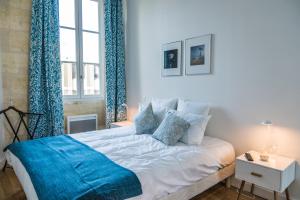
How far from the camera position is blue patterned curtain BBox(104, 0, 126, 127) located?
162 inches

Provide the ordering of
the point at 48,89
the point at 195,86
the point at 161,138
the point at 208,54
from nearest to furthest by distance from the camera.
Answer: the point at 161,138 < the point at 208,54 < the point at 195,86 < the point at 48,89

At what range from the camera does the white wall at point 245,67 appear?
2.19 metres

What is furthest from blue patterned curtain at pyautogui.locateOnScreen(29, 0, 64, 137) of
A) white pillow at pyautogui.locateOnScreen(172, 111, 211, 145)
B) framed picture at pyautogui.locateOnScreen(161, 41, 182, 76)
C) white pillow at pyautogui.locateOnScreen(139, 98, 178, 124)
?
white pillow at pyautogui.locateOnScreen(172, 111, 211, 145)

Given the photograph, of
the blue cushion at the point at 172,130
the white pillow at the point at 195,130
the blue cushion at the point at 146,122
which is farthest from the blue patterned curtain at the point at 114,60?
the white pillow at the point at 195,130

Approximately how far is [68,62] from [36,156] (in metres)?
2.27

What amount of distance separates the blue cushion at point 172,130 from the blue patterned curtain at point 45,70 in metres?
1.94

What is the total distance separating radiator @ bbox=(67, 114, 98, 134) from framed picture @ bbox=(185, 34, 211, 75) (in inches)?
80.3

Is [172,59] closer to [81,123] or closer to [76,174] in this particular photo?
[81,123]

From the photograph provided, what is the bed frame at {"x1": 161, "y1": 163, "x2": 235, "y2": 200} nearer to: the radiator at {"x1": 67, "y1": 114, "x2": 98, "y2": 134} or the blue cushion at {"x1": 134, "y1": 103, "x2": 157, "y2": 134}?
the blue cushion at {"x1": 134, "y1": 103, "x2": 157, "y2": 134}

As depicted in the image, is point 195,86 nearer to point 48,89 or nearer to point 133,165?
point 133,165

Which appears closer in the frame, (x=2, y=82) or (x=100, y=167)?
(x=100, y=167)

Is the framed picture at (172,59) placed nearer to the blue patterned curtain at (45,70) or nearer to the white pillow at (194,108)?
the white pillow at (194,108)

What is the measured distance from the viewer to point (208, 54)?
2.87 m

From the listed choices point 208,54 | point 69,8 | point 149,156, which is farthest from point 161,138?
point 69,8
